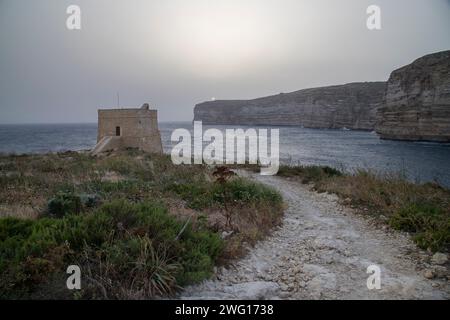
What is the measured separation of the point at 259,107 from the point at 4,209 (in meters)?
135

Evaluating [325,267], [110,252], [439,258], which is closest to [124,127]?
[110,252]

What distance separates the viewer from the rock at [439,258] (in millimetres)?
4725

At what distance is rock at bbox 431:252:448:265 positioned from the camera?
4.73m

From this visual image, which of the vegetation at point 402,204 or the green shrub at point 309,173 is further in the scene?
the green shrub at point 309,173

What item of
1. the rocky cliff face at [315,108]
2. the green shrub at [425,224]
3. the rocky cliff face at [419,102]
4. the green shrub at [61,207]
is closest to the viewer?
the green shrub at [425,224]

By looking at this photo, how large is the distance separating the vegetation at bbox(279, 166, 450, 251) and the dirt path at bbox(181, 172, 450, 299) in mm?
392

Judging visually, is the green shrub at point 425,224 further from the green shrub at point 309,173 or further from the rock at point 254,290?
the green shrub at point 309,173

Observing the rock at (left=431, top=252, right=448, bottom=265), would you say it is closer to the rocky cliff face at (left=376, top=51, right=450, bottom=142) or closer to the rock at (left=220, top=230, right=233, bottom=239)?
the rock at (left=220, top=230, right=233, bottom=239)

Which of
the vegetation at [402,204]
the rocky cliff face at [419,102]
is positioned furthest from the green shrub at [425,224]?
the rocky cliff face at [419,102]

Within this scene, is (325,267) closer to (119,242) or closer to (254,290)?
(254,290)

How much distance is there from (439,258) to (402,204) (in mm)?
2762

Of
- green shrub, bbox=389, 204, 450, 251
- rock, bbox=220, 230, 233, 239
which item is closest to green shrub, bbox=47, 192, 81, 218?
rock, bbox=220, 230, 233, 239

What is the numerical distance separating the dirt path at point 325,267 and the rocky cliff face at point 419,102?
137 ft

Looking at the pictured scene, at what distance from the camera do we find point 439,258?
4.79 metres
